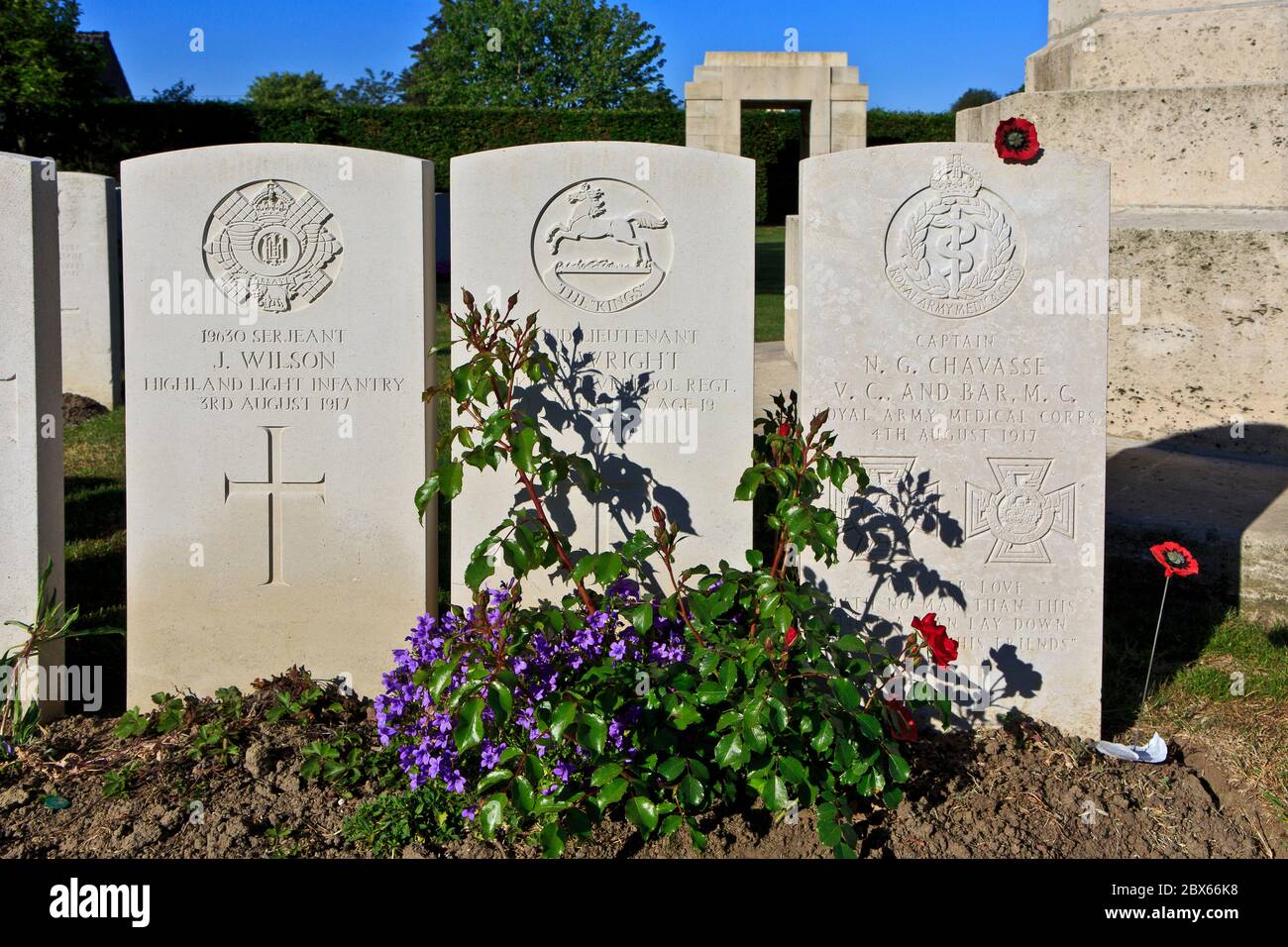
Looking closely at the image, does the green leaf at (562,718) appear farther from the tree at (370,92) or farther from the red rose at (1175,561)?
the tree at (370,92)

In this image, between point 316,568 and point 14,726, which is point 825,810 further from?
point 14,726

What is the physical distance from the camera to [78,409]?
354 inches

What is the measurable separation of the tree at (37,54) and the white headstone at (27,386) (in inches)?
680

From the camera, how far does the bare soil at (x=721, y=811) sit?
3400mm

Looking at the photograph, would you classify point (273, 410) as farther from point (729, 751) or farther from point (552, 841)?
point (729, 751)

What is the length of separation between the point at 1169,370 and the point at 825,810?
407 centimetres

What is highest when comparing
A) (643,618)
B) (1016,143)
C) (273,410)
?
(1016,143)

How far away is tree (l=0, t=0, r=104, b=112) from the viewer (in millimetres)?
18844

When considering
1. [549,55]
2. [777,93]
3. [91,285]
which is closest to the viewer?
[91,285]

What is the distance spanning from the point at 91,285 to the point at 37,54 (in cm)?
1290

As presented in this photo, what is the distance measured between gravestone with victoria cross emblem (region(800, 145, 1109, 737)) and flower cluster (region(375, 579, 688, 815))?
820 millimetres

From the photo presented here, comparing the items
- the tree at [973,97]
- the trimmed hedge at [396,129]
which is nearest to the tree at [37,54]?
the trimmed hedge at [396,129]

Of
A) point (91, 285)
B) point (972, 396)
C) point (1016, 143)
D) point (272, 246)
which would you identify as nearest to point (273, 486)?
point (272, 246)

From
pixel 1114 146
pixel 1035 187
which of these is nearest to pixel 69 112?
pixel 1114 146
